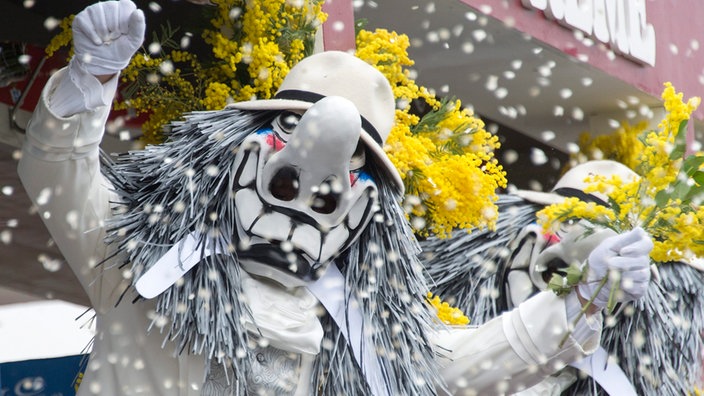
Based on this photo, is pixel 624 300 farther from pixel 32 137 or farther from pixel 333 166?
pixel 32 137

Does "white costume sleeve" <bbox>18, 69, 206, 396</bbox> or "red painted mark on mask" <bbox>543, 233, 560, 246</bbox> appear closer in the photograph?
"white costume sleeve" <bbox>18, 69, 206, 396</bbox>

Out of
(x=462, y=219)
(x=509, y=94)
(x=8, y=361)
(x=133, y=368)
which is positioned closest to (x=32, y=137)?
(x=133, y=368)

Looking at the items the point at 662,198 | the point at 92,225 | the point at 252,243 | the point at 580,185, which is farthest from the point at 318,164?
the point at 580,185

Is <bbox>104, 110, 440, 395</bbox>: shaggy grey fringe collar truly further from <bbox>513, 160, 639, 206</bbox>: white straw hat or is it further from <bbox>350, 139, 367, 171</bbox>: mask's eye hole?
<bbox>513, 160, 639, 206</bbox>: white straw hat

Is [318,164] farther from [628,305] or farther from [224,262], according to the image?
[628,305]

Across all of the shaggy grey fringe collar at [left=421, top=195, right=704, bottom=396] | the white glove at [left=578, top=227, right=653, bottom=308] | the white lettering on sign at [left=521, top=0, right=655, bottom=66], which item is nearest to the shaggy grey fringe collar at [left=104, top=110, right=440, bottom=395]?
the white glove at [left=578, top=227, right=653, bottom=308]

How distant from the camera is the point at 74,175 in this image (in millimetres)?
2805

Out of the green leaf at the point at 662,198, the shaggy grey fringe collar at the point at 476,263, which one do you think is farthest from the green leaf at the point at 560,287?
the shaggy grey fringe collar at the point at 476,263

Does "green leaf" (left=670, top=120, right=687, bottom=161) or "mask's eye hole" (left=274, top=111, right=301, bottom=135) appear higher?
"mask's eye hole" (left=274, top=111, right=301, bottom=135)

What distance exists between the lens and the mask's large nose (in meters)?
2.85

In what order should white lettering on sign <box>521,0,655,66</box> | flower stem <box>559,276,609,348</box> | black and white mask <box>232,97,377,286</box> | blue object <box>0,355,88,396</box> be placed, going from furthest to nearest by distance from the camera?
white lettering on sign <box>521,0,655,66</box>, blue object <box>0,355,88,396</box>, flower stem <box>559,276,609,348</box>, black and white mask <box>232,97,377,286</box>

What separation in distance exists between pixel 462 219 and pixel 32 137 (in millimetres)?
1256

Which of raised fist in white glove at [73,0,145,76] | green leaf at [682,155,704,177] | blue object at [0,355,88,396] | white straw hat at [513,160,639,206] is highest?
raised fist in white glove at [73,0,145,76]

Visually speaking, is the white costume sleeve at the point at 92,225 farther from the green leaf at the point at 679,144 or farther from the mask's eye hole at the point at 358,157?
the green leaf at the point at 679,144
